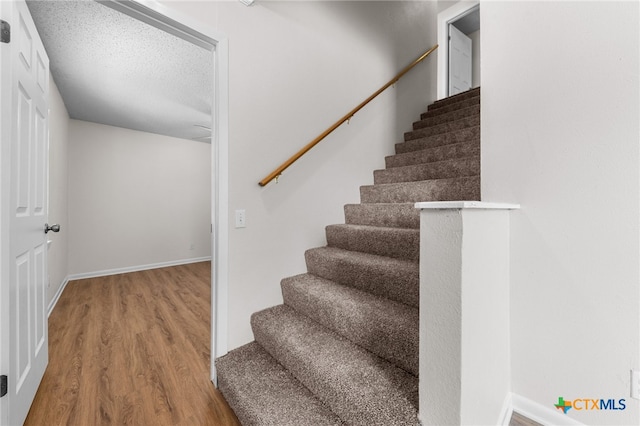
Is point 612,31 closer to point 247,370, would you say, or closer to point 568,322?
point 568,322

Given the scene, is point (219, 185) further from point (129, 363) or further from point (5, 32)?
point (129, 363)

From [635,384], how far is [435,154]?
5.82 ft

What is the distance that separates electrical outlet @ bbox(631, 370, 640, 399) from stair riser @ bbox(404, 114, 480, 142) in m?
2.05

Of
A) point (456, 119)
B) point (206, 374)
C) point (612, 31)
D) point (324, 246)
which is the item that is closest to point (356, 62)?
point (456, 119)

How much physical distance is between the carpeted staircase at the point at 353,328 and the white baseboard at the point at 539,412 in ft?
1.38

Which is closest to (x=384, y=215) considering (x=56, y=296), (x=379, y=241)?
(x=379, y=241)

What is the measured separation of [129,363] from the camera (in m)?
1.90

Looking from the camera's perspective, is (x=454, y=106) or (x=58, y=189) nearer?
(x=454, y=106)

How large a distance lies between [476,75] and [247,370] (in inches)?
231

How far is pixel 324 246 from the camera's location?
7.21ft

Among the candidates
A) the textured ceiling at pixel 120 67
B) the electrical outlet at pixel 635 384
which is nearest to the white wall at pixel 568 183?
the electrical outlet at pixel 635 384

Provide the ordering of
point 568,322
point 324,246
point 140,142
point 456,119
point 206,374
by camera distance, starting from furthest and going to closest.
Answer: point 140,142, point 456,119, point 324,246, point 206,374, point 568,322

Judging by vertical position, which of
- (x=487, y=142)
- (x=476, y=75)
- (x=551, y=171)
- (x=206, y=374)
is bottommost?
(x=206, y=374)

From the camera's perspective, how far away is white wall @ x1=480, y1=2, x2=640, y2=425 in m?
0.91
